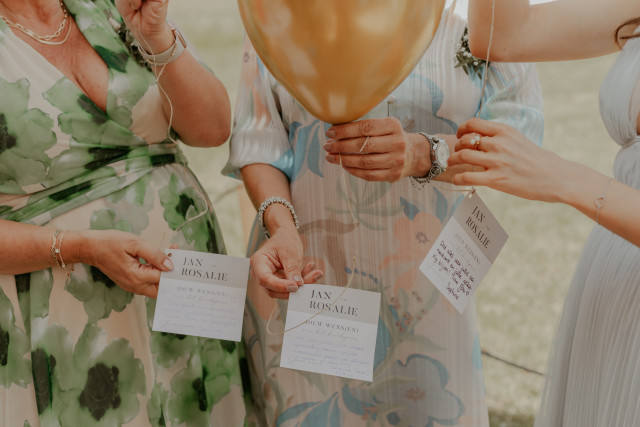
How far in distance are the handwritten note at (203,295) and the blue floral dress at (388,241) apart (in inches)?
9.4

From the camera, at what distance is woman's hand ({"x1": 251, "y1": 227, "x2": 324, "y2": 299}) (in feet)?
4.06

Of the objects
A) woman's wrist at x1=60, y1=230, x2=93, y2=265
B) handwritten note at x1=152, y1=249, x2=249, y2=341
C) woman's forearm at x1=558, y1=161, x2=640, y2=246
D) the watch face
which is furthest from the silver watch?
woman's wrist at x1=60, y1=230, x2=93, y2=265

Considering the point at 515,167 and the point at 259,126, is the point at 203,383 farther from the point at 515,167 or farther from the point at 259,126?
the point at 515,167

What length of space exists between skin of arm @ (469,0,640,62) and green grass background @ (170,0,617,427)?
0.95 meters

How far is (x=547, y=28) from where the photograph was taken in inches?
53.9

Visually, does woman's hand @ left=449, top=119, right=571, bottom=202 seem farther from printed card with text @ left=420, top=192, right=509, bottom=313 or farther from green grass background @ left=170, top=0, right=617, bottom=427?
green grass background @ left=170, top=0, right=617, bottom=427

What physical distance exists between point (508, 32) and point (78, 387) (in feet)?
3.52

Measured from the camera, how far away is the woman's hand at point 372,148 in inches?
46.9

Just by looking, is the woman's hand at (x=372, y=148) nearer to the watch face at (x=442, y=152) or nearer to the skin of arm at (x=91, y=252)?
the watch face at (x=442, y=152)

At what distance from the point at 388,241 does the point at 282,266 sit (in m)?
0.26

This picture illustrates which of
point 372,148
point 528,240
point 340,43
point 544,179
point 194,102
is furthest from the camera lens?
point 528,240

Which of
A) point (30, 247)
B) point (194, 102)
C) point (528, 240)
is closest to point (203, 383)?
point (30, 247)

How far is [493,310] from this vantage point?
386 cm

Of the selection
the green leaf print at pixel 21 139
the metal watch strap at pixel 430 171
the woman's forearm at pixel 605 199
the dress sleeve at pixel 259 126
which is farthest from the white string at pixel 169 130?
the woman's forearm at pixel 605 199
